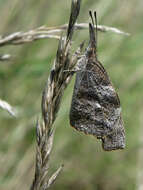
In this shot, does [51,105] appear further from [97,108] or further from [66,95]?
[66,95]

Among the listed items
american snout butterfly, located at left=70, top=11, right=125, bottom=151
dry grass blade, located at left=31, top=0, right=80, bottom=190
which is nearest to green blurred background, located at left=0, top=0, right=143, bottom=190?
american snout butterfly, located at left=70, top=11, right=125, bottom=151

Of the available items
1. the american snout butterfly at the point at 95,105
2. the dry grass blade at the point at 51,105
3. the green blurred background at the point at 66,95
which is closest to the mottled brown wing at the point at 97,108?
the american snout butterfly at the point at 95,105

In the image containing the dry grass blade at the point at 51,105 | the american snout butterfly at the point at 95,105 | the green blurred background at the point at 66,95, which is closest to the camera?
the dry grass blade at the point at 51,105

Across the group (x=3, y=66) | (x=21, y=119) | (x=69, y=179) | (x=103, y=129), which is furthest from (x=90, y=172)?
(x=103, y=129)

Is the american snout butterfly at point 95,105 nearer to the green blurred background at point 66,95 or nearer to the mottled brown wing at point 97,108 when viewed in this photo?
the mottled brown wing at point 97,108

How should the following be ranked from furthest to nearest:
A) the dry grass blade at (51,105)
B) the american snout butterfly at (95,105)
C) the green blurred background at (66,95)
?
1. the green blurred background at (66,95)
2. the american snout butterfly at (95,105)
3. the dry grass blade at (51,105)

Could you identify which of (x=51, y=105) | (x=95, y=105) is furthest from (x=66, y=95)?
(x=51, y=105)
